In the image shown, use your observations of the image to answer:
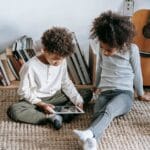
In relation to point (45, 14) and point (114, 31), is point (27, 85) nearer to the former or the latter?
point (114, 31)

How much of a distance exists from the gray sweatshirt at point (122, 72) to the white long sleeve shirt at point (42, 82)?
0.18m

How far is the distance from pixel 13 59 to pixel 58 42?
1.98 ft

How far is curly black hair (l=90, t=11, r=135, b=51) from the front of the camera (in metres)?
1.90

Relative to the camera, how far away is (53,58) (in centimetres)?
192

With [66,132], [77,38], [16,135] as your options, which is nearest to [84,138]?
[66,132]

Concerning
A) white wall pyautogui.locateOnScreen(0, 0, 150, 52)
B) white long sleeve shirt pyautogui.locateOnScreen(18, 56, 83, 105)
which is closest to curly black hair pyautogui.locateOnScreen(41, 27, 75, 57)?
white long sleeve shirt pyautogui.locateOnScreen(18, 56, 83, 105)

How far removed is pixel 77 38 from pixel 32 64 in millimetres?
703

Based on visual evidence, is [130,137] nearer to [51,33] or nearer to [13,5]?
[51,33]

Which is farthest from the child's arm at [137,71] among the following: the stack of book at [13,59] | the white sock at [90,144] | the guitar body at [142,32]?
the stack of book at [13,59]

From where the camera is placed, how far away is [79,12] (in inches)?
99.4

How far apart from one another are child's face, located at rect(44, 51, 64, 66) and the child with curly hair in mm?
219

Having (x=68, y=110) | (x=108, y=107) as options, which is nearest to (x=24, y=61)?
(x=68, y=110)

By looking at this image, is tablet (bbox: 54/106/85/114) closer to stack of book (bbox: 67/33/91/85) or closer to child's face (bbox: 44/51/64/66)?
child's face (bbox: 44/51/64/66)

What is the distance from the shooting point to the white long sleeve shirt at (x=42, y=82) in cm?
195
